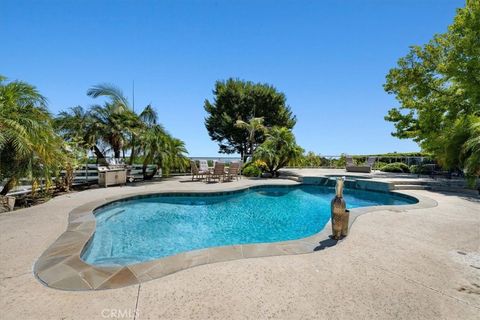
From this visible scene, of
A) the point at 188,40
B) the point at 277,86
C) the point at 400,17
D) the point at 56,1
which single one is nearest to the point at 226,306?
the point at 56,1

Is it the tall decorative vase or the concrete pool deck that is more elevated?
the tall decorative vase

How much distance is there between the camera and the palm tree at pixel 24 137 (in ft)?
17.0

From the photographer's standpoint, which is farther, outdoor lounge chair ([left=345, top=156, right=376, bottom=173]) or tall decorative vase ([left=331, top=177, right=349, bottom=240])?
outdoor lounge chair ([left=345, top=156, right=376, bottom=173])

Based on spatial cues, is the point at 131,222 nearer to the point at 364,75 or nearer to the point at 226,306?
the point at 226,306

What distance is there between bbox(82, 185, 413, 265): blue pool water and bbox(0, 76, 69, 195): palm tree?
1895mm

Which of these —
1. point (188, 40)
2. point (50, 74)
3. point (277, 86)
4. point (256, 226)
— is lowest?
point (256, 226)

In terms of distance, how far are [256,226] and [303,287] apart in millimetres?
3577

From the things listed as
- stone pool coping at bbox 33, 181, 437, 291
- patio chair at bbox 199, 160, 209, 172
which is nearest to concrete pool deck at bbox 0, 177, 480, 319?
stone pool coping at bbox 33, 181, 437, 291

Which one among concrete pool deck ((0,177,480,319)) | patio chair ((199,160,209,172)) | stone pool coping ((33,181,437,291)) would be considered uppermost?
patio chair ((199,160,209,172))

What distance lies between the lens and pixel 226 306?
2.08m

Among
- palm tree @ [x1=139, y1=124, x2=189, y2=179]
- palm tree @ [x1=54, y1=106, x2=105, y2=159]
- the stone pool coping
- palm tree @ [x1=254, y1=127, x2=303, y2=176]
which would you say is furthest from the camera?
palm tree @ [x1=254, y1=127, x2=303, y2=176]

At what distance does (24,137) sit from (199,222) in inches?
174

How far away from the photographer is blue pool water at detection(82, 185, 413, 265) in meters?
4.36

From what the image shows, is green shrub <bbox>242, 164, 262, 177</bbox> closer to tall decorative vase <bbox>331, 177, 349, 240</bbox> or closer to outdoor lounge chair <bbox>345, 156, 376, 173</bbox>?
outdoor lounge chair <bbox>345, 156, 376, 173</bbox>
